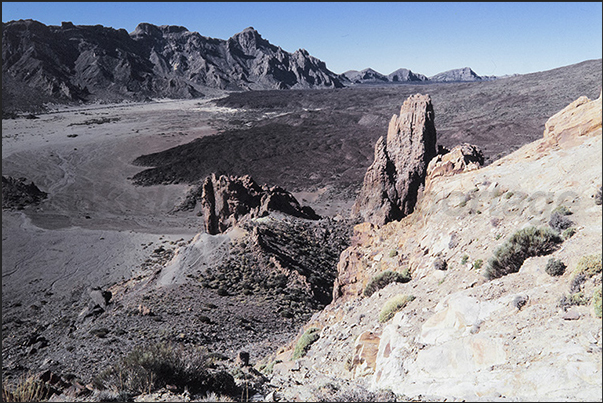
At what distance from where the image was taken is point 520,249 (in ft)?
22.3

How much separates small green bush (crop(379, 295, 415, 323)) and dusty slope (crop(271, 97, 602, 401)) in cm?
14

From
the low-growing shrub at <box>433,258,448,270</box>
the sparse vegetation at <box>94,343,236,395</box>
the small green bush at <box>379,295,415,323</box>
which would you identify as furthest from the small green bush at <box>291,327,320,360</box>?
the low-growing shrub at <box>433,258,448,270</box>

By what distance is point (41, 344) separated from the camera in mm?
15750

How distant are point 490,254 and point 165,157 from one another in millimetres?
60202

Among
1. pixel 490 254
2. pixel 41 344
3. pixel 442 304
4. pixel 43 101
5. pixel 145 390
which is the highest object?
pixel 43 101

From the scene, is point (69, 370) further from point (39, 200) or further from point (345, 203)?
point (39, 200)

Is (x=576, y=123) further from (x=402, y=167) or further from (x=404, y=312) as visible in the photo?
(x=402, y=167)

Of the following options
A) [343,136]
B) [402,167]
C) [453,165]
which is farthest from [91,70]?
[453,165]

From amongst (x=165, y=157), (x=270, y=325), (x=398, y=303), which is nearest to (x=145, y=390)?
(x=398, y=303)

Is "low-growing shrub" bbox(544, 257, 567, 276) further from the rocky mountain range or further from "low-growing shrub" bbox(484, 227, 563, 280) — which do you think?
the rocky mountain range

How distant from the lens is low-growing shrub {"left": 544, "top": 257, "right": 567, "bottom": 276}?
19.5 feet

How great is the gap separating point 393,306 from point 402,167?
55.6 feet

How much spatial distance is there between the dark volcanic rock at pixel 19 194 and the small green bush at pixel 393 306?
44.8 metres

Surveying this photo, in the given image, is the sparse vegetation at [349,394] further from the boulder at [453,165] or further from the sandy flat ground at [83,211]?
the sandy flat ground at [83,211]
